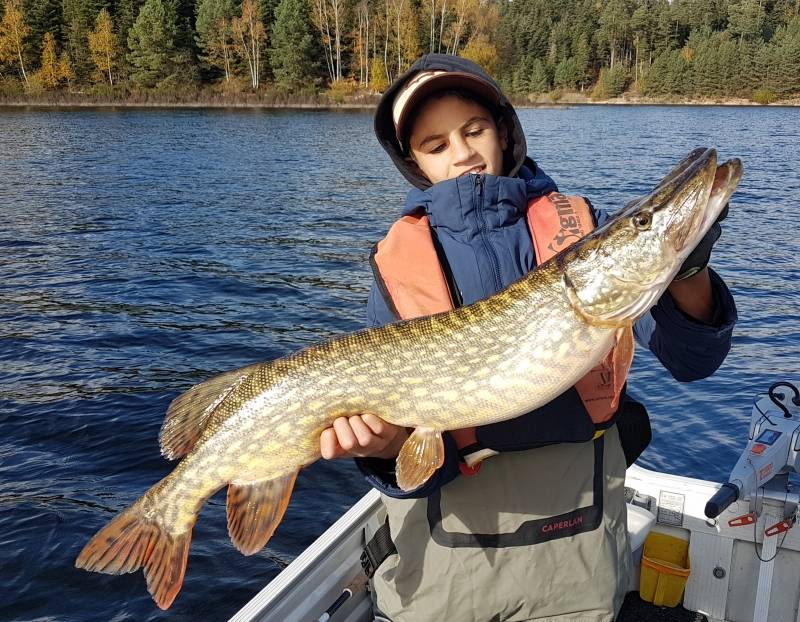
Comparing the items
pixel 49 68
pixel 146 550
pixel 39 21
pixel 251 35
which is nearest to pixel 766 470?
pixel 146 550

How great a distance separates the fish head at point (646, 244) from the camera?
6.23ft

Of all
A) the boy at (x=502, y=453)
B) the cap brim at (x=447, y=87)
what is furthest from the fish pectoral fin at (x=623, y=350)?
the cap brim at (x=447, y=87)

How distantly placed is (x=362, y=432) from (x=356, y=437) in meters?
0.02

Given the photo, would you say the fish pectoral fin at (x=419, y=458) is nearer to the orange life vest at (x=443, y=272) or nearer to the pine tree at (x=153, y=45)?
the orange life vest at (x=443, y=272)

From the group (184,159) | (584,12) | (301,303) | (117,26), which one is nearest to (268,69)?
(117,26)

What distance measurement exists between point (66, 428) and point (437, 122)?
4.91 metres

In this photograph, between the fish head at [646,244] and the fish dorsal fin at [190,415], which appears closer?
the fish head at [646,244]

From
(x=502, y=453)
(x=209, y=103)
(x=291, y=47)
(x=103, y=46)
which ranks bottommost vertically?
(x=209, y=103)

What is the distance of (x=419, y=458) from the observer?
6.75 ft

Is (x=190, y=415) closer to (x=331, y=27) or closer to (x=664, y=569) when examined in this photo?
(x=664, y=569)

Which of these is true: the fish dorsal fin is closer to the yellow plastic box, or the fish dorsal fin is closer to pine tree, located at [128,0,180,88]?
the yellow plastic box

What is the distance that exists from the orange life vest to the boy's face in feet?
0.81

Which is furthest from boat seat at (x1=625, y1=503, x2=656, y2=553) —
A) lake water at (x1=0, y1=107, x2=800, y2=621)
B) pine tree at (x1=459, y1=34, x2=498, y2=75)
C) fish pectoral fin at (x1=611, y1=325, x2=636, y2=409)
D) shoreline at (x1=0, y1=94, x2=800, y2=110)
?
pine tree at (x1=459, y1=34, x2=498, y2=75)

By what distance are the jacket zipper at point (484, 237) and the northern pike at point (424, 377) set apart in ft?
0.57
